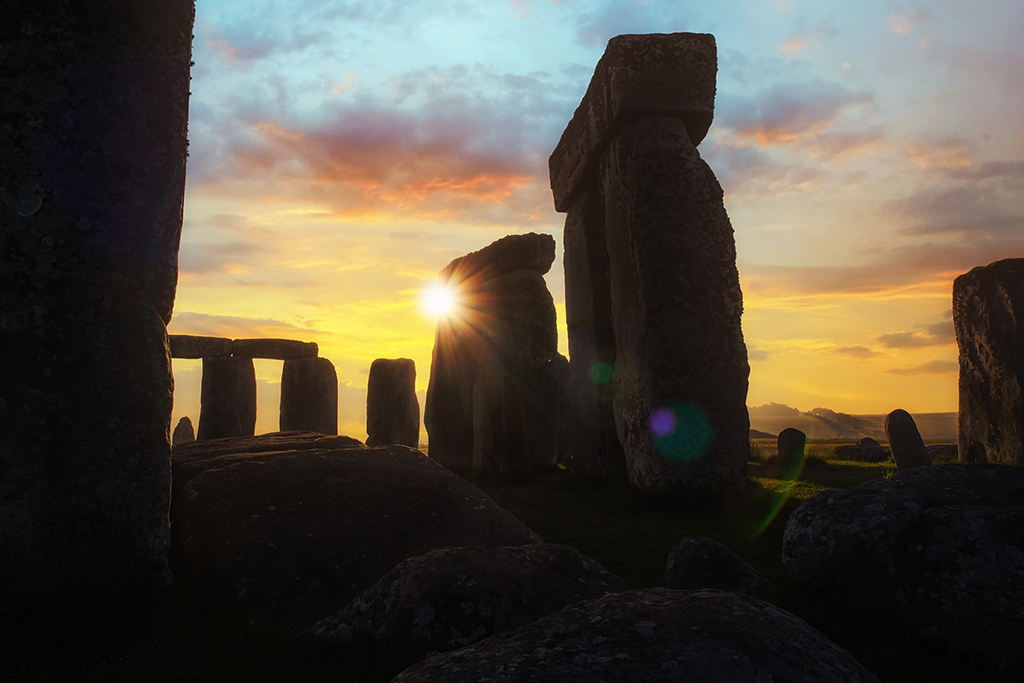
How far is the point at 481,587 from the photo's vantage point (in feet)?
8.43

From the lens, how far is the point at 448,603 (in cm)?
247

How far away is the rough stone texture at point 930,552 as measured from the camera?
2.43m

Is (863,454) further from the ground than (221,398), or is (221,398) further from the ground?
(221,398)

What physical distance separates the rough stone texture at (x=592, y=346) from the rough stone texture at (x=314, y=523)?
11.5 feet

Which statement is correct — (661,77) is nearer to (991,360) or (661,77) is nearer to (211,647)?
(991,360)

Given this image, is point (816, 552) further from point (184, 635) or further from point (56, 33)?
point (56, 33)

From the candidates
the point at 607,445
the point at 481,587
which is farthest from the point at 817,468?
the point at 481,587

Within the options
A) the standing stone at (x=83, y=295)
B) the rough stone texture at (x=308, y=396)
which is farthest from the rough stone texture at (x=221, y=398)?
the standing stone at (x=83, y=295)

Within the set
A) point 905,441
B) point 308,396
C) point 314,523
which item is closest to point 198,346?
point 308,396

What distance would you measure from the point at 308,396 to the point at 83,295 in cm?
1550

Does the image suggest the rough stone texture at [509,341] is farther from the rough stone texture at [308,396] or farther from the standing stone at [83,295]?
the standing stone at [83,295]

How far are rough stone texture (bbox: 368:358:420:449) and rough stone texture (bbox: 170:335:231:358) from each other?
4387 mm

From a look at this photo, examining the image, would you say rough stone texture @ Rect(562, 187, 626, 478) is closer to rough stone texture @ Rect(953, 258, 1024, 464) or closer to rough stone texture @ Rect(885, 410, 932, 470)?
rough stone texture @ Rect(953, 258, 1024, 464)

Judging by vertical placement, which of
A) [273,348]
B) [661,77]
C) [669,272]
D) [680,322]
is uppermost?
[661,77]
